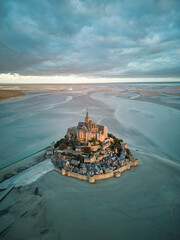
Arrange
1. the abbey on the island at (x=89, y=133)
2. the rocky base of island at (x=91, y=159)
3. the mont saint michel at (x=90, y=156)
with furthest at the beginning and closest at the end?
the abbey on the island at (x=89, y=133), the mont saint michel at (x=90, y=156), the rocky base of island at (x=91, y=159)

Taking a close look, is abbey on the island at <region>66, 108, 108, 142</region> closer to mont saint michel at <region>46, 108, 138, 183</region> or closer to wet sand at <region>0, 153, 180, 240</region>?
mont saint michel at <region>46, 108, 138, 183</region>

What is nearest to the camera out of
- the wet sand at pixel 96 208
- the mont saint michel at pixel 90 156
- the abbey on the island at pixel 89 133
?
the wet sand at pixel 96 208

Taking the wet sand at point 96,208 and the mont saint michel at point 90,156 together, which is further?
the mont saint michel at point 90,156

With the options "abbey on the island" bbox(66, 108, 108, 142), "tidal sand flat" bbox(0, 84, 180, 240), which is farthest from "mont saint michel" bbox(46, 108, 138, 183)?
"tidal sand flat" bbox(0, 84, 180, 240)

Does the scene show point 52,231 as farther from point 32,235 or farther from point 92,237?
point 92,237

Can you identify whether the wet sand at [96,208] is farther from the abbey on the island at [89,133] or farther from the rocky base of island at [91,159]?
the abbey on the island at [89,133]

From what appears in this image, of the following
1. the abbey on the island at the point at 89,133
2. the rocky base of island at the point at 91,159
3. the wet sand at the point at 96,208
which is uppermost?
the abbey on the island at the point at 89,133

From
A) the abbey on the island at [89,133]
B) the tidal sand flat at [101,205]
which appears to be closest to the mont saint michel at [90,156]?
the abbey on the island at [89,133]

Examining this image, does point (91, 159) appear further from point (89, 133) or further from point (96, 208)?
point (96, 208)
